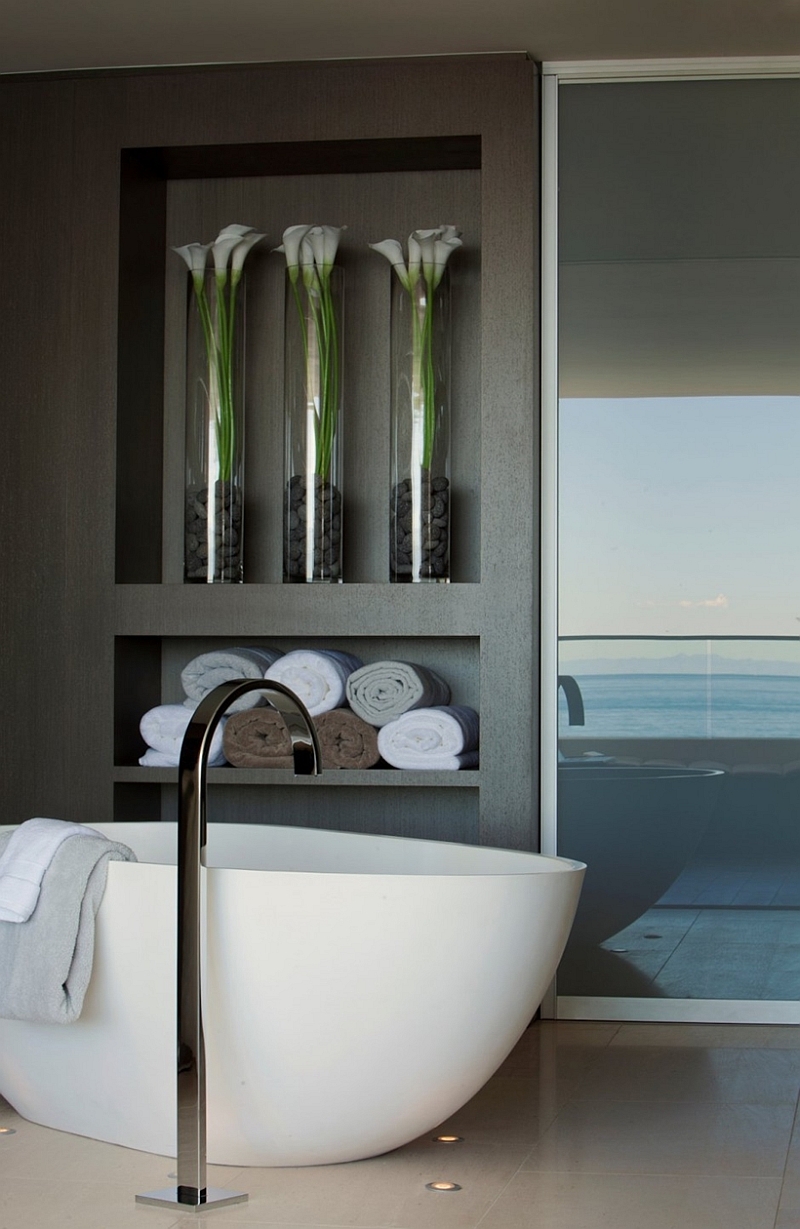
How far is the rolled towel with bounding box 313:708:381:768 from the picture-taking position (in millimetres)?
3631

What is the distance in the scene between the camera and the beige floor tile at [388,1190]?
2.25 meters

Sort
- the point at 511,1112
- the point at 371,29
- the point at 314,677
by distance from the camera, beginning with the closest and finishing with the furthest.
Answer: the point at 511,1112
the point at 371,29
the point at 314,677

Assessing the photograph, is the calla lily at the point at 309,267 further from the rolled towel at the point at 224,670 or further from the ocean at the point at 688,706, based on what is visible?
the ocean at the point at 688,706

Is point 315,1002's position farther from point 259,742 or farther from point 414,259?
point 414,259

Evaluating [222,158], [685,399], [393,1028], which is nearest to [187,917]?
[393,1028]

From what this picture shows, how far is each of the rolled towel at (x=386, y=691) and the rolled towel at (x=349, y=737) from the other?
0.03 meters

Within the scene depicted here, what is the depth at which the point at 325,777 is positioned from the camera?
11.9 feet

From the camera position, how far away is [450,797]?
3.91 m

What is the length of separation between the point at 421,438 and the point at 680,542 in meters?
0.75

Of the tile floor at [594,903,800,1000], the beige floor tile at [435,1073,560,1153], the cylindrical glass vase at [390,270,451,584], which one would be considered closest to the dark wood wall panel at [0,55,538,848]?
the cylindrical glass vase at [390,270,451,584]

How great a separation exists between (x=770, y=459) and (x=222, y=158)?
1.73 metres

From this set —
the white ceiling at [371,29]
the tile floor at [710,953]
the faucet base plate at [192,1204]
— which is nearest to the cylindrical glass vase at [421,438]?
the white ceiling at [371,29]

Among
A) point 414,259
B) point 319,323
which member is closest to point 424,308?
point 414,259

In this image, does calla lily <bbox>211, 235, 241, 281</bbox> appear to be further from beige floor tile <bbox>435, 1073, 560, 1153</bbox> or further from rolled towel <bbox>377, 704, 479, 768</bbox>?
beige floor tile <bbox>435, 1073, 560, 1153</bbox>
